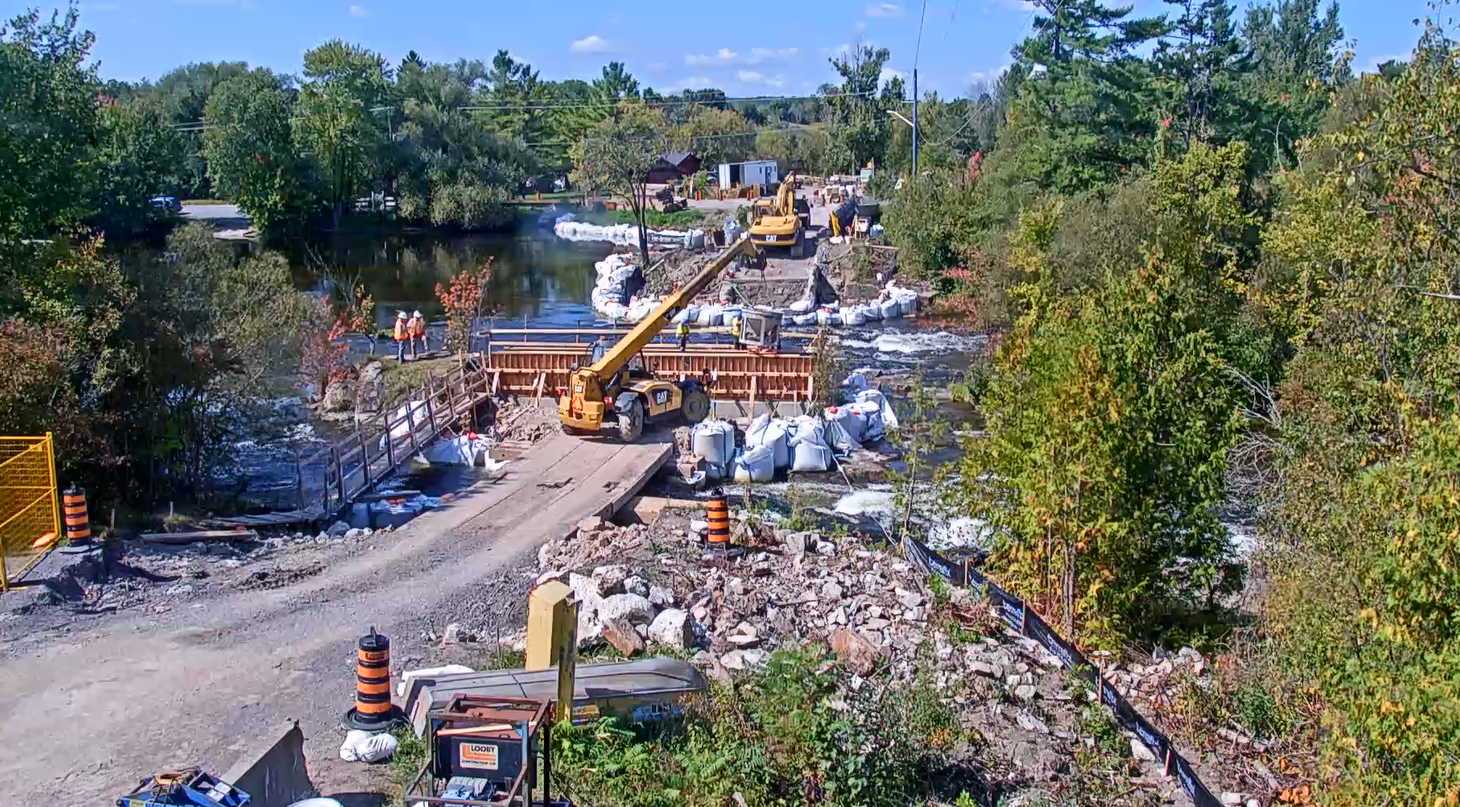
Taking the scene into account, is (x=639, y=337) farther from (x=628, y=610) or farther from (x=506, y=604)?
(x=628, y=610)

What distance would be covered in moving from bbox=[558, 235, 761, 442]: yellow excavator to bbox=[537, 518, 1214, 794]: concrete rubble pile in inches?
228

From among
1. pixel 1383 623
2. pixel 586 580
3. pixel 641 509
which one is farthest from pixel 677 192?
pixel 1383 623

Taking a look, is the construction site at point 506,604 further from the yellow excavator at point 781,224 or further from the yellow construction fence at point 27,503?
the yellow excavator at point 781,224

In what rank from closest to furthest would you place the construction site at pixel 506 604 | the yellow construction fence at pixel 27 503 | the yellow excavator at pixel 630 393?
the construction site at pixel 506 604 < the yellow construction fence at pixel 27 503 < the yellow excavator at pixel 630 393

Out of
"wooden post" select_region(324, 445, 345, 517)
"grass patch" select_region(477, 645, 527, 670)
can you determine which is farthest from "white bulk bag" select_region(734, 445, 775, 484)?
"grass patch" select_region(477, 645, 527, 670)

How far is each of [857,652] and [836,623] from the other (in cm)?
140

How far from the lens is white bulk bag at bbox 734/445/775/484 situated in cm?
2409

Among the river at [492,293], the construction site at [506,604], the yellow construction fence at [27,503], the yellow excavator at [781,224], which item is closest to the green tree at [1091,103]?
the river at [492,293]

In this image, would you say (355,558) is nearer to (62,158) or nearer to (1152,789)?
(62,158)

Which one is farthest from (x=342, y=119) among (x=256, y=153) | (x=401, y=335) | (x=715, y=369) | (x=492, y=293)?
(x=715, y=369)

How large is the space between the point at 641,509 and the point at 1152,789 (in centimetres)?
1067

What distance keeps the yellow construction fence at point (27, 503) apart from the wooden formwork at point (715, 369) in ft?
39.3

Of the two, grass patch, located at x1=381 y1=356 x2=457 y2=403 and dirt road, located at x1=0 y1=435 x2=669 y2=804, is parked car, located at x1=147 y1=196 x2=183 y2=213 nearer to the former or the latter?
grass patch, located at x1=381 y1=356 x2=457 y2=403

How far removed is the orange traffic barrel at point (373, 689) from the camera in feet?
34.8
